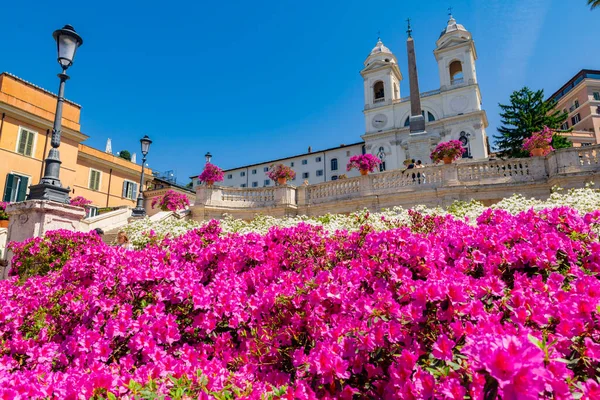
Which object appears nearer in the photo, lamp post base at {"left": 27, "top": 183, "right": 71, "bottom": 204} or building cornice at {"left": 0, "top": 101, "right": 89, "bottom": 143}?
lamp post base at {"left": 27, "top": 183, "right": 71, "bottom": 204}

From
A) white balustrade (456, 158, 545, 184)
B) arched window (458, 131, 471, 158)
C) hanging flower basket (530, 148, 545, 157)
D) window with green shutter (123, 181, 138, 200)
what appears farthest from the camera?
arched window (458, 131, 471, 158)

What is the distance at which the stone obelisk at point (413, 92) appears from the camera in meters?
23.5

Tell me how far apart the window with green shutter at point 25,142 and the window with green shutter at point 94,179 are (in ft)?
20.9

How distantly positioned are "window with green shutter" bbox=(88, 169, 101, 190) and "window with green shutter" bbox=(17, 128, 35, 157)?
637 cm

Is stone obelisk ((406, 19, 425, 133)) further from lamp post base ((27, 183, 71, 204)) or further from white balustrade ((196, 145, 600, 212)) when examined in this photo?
lamp post base ((27, 183, 71, 204))

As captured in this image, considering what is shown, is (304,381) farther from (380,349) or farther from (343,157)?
(343,157)

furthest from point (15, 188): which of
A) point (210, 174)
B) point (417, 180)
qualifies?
point (417, 180)

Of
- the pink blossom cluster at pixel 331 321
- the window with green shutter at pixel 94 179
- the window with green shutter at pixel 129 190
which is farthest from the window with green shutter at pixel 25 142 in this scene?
the pink blossom cluster at pixel 331 321

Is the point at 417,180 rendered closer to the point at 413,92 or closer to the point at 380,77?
the point at 413,92

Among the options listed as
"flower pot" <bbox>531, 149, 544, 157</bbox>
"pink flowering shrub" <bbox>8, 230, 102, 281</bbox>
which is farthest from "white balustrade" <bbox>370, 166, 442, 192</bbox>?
"pink flowering shrub" <bbox>8, 230, 102, 281</bbox>

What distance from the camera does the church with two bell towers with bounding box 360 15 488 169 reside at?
46.1 metres

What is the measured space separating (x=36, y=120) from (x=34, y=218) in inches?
1060

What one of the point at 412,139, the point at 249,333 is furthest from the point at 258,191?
the point at 249,333

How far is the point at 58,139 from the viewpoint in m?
9.59
